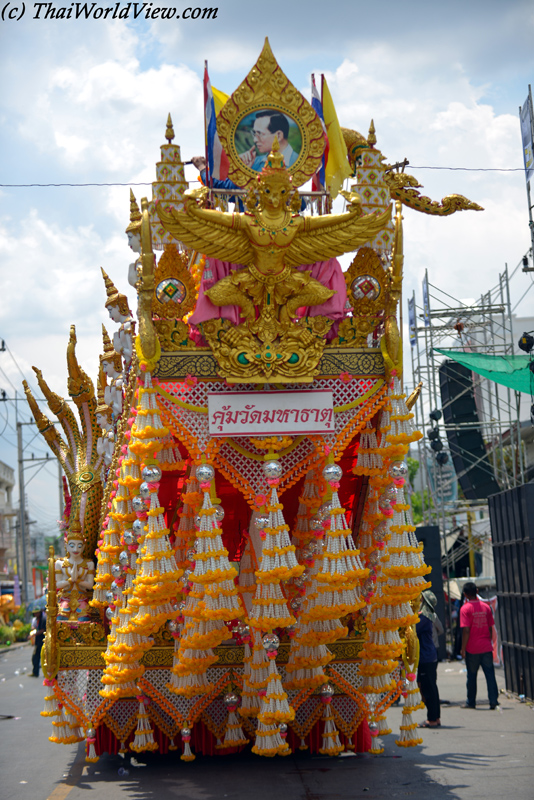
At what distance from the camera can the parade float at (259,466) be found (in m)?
6.92

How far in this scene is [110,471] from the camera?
8.78m

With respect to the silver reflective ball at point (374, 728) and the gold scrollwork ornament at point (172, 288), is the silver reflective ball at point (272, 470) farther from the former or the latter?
the silver reflective ball at point (374, 728)

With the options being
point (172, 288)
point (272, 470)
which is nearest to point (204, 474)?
point (272, 470)

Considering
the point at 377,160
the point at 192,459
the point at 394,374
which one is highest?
the point at 377,160

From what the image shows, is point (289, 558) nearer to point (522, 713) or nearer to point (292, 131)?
point (292, 131)

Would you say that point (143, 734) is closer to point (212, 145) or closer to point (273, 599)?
point (273, 599)

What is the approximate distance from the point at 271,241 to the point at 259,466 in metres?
1.81

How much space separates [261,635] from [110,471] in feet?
Answer: 7.63

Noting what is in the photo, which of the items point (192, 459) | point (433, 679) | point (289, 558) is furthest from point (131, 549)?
point (433, 679)

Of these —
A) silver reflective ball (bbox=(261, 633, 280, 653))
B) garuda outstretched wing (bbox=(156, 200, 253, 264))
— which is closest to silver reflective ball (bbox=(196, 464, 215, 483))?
silver reflective ball (bbox=(261, 633, 280, 653))

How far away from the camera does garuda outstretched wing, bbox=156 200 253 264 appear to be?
6848mm

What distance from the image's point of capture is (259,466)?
24.2ft

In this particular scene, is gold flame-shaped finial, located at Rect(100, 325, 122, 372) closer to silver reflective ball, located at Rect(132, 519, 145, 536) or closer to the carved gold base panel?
the carved gold base panel

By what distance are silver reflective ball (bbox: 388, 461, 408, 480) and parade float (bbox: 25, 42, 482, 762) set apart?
0.06 ft
